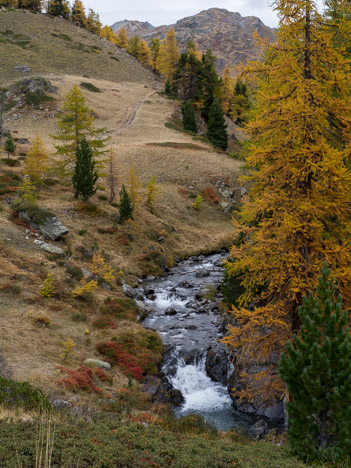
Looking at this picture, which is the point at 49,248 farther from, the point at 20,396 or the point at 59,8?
the point at 59,8

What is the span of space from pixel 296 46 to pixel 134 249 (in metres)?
22.6

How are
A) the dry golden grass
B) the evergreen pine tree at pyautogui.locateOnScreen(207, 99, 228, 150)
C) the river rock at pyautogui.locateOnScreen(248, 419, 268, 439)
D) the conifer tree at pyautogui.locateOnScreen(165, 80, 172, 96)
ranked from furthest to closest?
the conifer tree at pyautogui.locateOnScreen(165, 80, 172, 96) → the evergreen pine tree at pyautogui.locateOnScreen(207, 99, 228, 150) → the dry golden grass → the river rock at pyautogui.locateOnScreen(248, 419, 268, 439)

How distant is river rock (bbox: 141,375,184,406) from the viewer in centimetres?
1471

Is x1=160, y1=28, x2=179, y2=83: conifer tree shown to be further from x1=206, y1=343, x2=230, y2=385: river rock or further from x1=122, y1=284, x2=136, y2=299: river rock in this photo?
x1=206, y1=343, x2=230, y2=385: river rock

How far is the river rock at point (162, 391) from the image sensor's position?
1471 centimetres

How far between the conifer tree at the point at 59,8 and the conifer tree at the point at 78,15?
6.49 feet

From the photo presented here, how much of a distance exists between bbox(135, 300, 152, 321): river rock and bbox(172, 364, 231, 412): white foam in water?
5.43 meters

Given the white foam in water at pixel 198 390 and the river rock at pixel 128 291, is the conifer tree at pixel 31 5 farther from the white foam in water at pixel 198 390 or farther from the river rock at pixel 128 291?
the white foam in water at pixel 198 390

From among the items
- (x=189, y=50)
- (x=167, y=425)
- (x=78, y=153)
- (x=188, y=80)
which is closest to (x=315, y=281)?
(x=167, y=425)

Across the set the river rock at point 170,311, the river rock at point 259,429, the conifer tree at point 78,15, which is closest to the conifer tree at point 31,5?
the conifer tree at point 78,15

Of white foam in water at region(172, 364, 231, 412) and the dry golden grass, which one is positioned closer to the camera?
white foam in water at region(172, 364, 231, 412)

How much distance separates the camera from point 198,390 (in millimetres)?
15914

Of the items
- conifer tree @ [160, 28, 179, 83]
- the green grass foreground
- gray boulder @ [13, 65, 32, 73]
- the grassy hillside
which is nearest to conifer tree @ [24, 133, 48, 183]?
the grassy hillside

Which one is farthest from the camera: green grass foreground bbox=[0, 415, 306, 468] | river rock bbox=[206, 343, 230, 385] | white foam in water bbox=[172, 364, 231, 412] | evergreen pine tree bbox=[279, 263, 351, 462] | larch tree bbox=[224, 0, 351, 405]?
river rock bbox=[206, 343, 230, 385]
